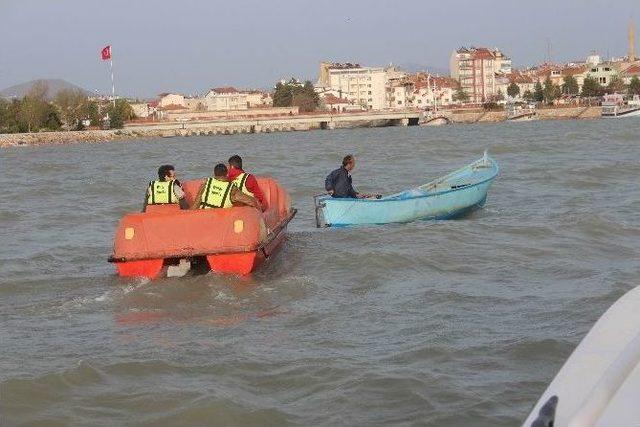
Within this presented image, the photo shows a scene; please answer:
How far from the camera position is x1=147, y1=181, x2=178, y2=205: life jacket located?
36.7ft

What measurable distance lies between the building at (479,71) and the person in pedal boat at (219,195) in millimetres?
151555

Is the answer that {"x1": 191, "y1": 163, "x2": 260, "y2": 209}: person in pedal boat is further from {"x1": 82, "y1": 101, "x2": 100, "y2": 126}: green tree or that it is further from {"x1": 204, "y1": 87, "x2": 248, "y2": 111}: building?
{"x1": 204, "y1": 87, "x2": 248, "y2": 111}: building

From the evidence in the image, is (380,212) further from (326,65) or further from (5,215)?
(326,65)

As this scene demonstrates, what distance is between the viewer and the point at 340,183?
1482 centimetres

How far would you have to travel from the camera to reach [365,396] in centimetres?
611

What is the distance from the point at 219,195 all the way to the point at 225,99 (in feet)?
534

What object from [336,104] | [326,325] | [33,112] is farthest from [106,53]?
[326,325]

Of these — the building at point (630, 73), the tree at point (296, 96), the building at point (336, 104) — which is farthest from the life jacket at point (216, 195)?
the building at point (630, 73)

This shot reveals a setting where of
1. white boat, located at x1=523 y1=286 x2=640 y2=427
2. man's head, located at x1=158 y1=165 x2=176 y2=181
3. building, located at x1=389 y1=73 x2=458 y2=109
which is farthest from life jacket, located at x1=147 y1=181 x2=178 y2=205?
building, located at x1=389 y1=73 x2=458 y2=109

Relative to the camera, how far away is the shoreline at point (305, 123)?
11550 cm

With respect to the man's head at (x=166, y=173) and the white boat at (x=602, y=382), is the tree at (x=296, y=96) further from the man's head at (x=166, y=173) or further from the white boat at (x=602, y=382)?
the white boat at (x=602, y=382)

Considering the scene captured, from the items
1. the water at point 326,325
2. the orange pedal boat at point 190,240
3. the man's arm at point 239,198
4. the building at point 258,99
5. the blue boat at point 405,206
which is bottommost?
the water at point 326,325

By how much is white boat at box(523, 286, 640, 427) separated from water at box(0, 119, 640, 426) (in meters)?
2.09

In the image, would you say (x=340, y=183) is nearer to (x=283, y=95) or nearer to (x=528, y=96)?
(x=528, y=96)
